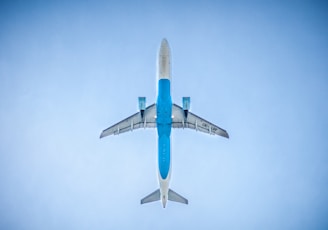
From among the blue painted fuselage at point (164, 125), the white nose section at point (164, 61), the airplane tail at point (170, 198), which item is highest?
the white nose section at point (164, 61)

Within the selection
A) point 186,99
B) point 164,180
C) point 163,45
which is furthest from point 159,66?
point 164,180

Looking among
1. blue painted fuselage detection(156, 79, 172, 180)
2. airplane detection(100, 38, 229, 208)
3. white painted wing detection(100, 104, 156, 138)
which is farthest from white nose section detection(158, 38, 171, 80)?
white painted wing detection(100, 104, 156, 138)

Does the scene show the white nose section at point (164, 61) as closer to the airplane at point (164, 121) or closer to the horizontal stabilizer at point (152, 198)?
the airplane at point (164, 121)

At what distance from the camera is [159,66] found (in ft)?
142

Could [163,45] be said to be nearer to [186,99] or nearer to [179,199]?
[186,99]

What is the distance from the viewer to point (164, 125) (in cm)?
4494

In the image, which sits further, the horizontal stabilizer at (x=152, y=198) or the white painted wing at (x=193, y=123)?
the horizontal stabilizer at (x=152, y=198)

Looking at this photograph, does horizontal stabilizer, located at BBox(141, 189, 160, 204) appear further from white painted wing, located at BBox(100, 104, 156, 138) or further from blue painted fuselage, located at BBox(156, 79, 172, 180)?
white painted wing, located at BBox(100, 104, 156, 138)

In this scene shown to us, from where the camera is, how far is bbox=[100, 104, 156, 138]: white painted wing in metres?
47.8

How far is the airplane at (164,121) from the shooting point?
43094 millimetres

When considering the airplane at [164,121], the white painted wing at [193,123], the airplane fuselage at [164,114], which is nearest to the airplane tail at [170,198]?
the airplane at [164,121]

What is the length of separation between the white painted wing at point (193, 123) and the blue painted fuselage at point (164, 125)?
3.60 m

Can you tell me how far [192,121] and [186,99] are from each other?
5721 millimetres

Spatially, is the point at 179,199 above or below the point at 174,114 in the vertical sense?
below
